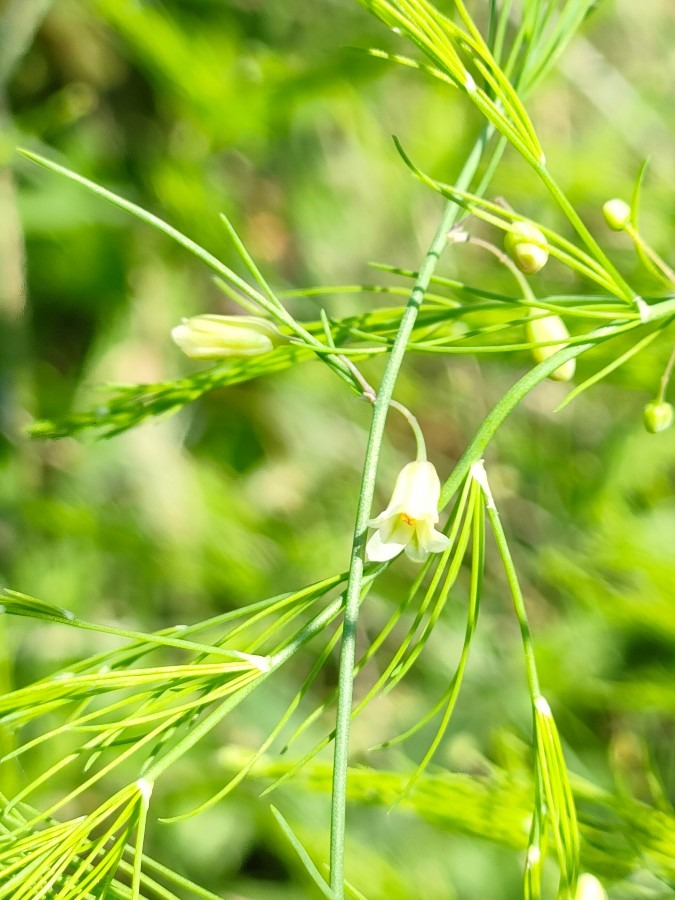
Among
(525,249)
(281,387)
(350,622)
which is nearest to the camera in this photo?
(350,622)

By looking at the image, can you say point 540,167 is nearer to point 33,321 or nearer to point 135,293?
point 135,293

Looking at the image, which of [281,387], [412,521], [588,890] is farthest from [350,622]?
[281,387]

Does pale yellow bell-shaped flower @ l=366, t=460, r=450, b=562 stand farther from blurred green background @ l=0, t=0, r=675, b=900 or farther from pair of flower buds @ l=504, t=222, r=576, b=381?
blurred green background @ l=0, t=0, r=675, b=900

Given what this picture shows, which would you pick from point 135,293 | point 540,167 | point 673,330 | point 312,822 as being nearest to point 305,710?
point 312,822

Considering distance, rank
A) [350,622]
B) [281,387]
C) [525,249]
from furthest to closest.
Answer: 1. [281,387]
2. [525,249]
3. [350,622]

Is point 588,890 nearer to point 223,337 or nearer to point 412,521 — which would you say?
point 412,521

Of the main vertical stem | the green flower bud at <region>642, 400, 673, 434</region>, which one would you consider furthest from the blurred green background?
the main vertical stem

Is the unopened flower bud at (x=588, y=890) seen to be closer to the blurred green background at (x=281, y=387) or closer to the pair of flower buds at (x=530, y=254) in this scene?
the pair of flower buds at (x=530, y=254)
